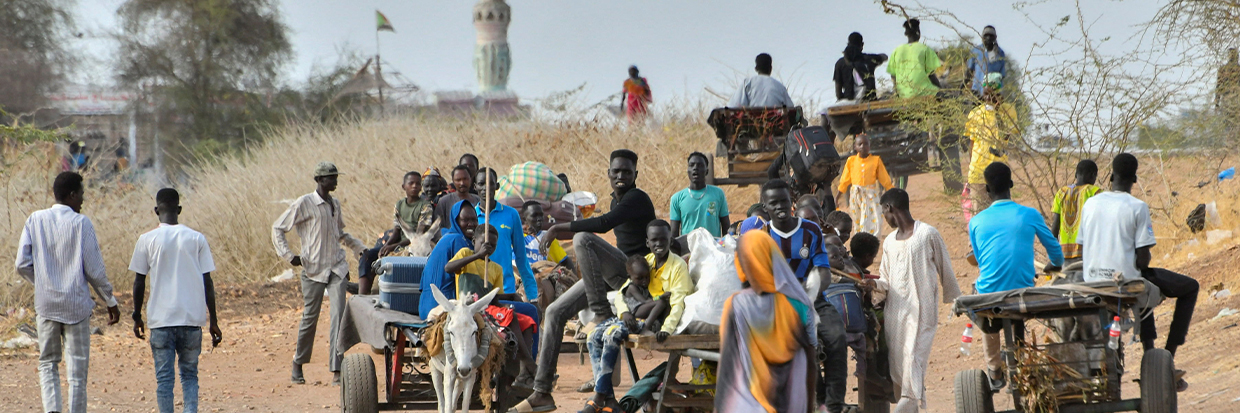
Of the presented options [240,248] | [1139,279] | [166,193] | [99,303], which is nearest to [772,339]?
[1139,279]

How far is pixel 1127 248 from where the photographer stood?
7652 mm

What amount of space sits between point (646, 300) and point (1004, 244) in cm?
228

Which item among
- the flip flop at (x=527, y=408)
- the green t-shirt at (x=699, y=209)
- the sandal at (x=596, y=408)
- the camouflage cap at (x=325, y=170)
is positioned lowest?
the flip flop at (x=527, y=408)

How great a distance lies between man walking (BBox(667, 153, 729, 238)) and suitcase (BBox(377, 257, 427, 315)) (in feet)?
8.55

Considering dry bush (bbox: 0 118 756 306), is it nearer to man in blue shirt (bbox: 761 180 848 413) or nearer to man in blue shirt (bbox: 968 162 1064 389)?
man in blue shirt (bbox: 761 180 848 413)

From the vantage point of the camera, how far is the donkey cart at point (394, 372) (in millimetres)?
8219

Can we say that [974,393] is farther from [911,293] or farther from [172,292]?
[172,292]

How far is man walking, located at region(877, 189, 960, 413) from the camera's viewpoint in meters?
8.26

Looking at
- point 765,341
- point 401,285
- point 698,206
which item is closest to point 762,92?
point 698,206

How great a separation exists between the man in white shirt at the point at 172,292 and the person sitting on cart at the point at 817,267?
3.77 metres

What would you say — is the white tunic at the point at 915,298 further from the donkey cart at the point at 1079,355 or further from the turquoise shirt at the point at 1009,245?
the donkey cart at the point at 1079,355

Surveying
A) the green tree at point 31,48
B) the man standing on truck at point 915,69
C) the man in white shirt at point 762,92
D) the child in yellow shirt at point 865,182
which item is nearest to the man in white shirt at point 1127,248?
the child in yellow shirt at point 865,182

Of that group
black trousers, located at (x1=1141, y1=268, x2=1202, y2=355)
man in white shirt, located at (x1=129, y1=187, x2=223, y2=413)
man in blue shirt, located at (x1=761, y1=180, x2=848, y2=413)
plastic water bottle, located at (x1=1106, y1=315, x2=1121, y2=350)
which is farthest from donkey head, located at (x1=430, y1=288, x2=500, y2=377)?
black trousers, located at (x1=1141, y1=268, x2=1202, y2=355)

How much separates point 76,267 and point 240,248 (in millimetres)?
12924
